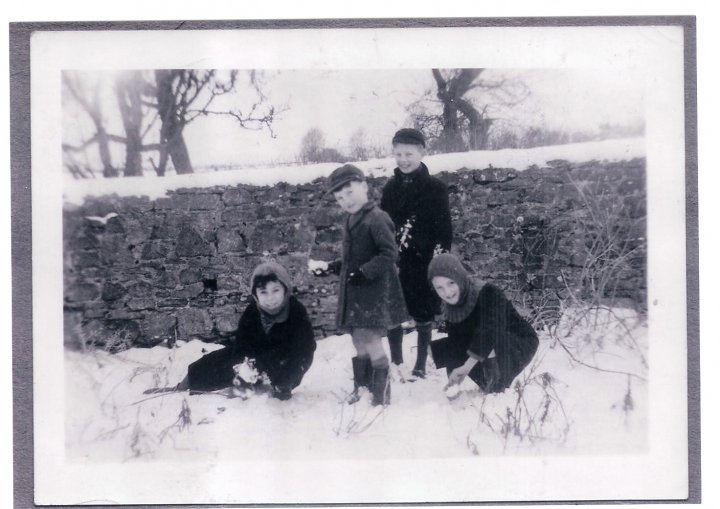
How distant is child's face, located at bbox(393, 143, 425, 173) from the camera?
3760 millimetres

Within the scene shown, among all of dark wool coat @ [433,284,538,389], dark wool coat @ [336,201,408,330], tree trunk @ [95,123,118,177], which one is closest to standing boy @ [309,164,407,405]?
dark wool coat @ [336,201,408,330]

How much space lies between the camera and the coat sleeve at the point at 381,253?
3.71m

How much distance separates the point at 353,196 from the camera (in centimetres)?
376

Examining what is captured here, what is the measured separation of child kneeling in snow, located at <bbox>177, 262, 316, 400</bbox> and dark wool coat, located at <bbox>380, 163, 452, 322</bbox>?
670 millimetres

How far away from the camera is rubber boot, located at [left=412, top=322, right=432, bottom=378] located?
12.3ft

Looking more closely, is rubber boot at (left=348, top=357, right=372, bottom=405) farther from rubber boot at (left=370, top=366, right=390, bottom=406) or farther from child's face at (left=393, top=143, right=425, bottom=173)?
child's face at (left=393, top=143, right=425, bottom=173)

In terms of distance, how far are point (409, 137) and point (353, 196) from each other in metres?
0.49

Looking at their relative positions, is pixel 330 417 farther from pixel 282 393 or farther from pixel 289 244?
pixel 289 244

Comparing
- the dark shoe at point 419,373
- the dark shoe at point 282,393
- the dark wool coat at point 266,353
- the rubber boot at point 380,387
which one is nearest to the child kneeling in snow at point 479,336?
the dark shoe at point 419,373

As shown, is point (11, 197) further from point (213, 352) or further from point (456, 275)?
point (456, 275)

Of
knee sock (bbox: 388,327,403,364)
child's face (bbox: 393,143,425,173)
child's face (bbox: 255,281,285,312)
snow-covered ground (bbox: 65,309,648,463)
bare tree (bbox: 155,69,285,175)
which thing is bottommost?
snow-covered ground (bbox: 65,309,648,463)

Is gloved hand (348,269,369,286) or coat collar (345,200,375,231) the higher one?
coat collar (345,200,375,231)

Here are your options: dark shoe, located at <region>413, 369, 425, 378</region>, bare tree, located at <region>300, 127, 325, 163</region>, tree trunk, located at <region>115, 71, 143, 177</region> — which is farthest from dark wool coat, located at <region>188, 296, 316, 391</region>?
tree trunk, located at <region>115, 71, 143, 177</region>

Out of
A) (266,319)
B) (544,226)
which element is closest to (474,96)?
(544,226)
